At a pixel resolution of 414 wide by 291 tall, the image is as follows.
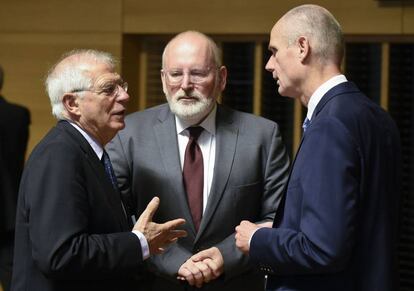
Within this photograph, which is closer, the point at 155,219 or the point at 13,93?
the point at 155,219

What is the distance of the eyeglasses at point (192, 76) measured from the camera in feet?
11.2

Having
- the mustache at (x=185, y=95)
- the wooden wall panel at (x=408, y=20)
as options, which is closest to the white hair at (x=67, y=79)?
the mustache at (x=185, y=95)

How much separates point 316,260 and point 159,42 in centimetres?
330

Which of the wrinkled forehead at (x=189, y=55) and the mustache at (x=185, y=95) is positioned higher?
the wrinkled forehead at (x=189, y=55)

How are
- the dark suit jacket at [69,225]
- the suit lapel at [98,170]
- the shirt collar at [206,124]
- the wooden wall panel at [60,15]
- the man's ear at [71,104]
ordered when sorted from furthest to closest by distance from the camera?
the wooden wall panel at [60,15]
the shirt collar at [206,124]
the man's ear at [71,104]
the suit lapel at [98,170]
the dark suit jacket at [69,225]

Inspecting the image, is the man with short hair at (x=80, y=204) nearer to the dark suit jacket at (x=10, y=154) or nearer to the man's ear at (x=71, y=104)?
the man's ear at (x=71, y=104)

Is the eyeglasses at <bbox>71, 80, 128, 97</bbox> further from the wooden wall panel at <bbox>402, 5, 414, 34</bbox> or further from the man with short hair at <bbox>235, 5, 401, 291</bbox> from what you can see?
the wooden wall panel at <bbox>402, 5, 414, 34</bbox>

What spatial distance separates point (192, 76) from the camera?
3.42 meters

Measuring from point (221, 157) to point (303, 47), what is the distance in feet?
2.93

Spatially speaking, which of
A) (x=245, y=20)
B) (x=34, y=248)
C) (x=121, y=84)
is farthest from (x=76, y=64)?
(x=245, y=20)

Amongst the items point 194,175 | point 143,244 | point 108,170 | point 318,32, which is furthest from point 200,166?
point 318,32

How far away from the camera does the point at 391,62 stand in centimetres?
523

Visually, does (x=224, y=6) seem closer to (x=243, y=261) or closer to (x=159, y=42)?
(x=159, y=42)

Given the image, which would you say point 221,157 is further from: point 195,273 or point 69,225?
point 69,225
